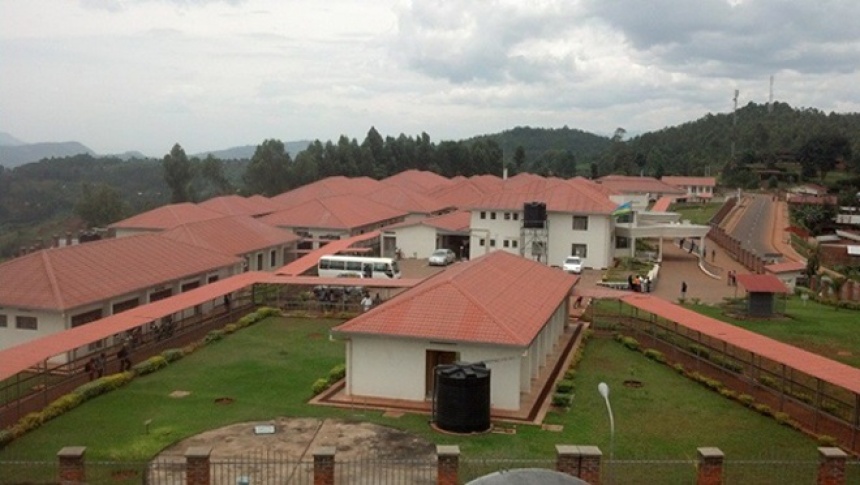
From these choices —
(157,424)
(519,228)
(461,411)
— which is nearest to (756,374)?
(461,411)

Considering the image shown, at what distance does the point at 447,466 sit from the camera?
14297 millimetres

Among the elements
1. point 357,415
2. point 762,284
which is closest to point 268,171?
point 762,284

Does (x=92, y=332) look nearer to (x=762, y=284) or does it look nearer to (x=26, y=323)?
(x=26, y=323)

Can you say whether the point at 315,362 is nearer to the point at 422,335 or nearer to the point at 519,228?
the point at 422,335

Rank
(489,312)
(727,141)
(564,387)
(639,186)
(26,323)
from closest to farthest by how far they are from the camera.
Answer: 1. (489,312)
2. (564,387)
3. (26,323)
4. (639,186)
5. (727,141)

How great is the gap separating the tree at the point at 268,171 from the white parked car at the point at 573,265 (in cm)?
4684

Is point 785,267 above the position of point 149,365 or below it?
above

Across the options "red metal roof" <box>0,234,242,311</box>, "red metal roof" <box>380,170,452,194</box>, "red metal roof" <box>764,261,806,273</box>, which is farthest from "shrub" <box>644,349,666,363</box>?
"red metal roof" <box>380,170,452,194</box>

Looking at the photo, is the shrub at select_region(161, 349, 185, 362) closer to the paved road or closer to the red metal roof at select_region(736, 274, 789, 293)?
the red metal roof at select_region(736, 274, 789, 293)

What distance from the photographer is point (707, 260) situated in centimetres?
5378

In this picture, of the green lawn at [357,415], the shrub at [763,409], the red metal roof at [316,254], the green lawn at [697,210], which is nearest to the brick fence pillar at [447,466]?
the green lawn at [357,415]

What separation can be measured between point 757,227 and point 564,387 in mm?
54273

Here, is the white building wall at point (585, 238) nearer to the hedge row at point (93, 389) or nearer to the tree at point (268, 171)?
the hedge row at point (93, 389)

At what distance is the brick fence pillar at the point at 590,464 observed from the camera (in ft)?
46.0
